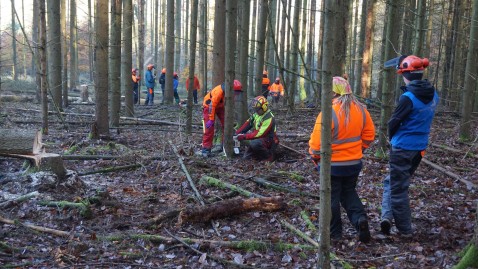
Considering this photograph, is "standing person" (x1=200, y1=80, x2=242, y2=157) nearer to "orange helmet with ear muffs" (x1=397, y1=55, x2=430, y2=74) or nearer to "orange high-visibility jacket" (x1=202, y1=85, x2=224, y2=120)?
"orange high-visibility jacket" (x1=202, y1=85, x2=224, y2=120)

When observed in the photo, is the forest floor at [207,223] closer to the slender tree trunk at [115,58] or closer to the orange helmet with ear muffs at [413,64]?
the orange helmet with ear muffs at [413,64]

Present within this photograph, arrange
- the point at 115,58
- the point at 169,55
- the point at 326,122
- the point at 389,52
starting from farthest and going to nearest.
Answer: the point at 169,55
the point at 115,58
the point at 389,52
the point at 326,122

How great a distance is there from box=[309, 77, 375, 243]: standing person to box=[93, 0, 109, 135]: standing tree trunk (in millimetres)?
7569

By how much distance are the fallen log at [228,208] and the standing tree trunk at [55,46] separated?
34.9ft

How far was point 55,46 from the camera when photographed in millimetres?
15109

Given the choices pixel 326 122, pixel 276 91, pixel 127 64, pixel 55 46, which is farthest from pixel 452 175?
pixel 276 91

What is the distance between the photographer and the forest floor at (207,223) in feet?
14.8

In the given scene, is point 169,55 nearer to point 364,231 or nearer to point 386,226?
point 386,226

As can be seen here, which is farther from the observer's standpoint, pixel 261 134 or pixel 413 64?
pixel 261 134

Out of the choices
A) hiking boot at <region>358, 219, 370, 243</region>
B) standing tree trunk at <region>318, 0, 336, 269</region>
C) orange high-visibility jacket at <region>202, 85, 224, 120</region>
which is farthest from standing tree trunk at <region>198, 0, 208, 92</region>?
standing tree trunk at <region>318, 0, 336, 269</region>

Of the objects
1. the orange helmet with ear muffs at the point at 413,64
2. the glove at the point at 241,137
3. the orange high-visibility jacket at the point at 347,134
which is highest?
the orange helmet with ear muffs at the point at 413,64

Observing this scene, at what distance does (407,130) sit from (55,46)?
1339cm

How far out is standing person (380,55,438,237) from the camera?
4.91 m

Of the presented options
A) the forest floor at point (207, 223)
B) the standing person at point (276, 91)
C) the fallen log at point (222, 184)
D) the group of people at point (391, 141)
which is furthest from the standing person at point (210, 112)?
the standing person at point (276, 91)
